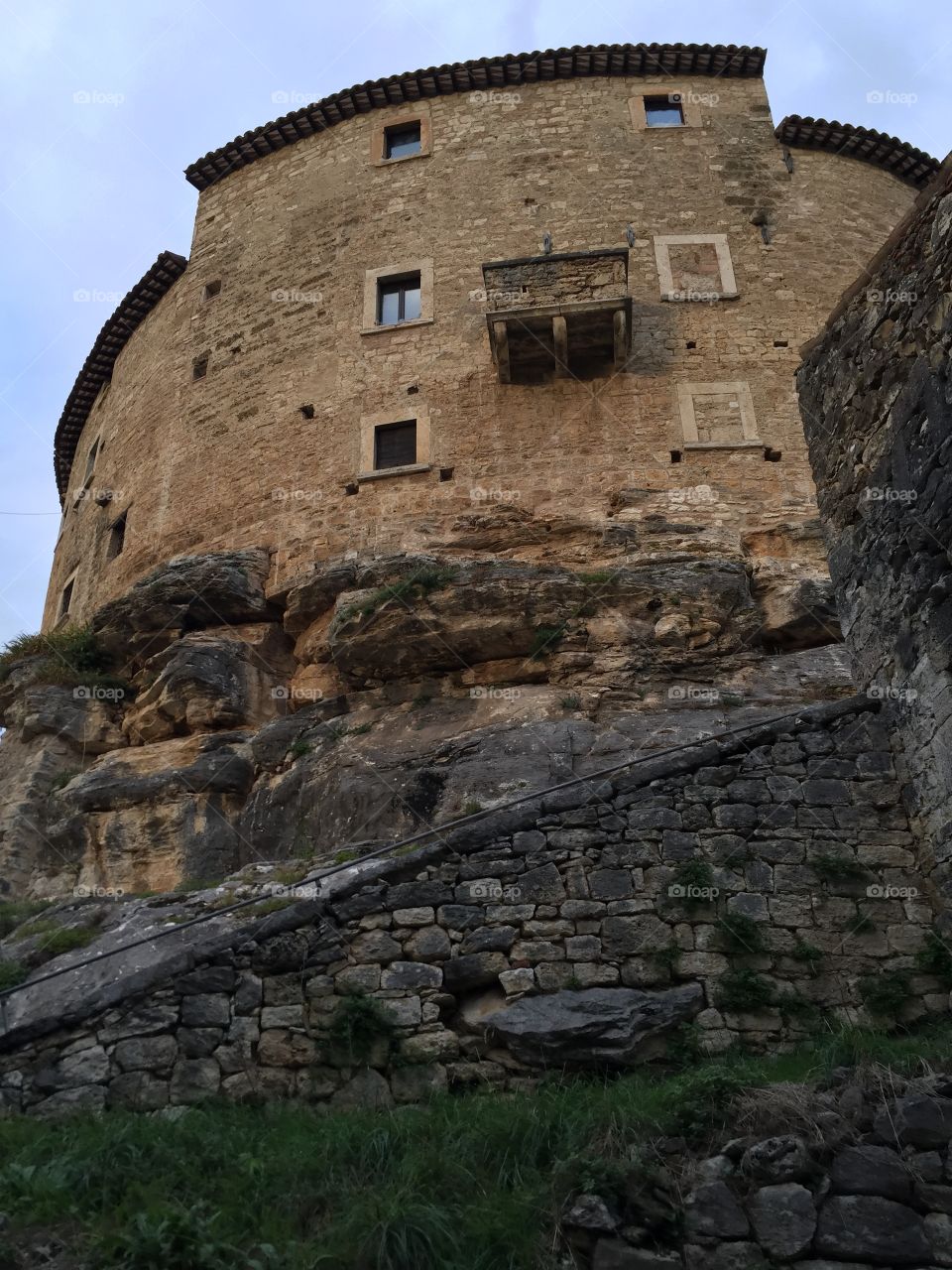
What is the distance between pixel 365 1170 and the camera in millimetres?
5004

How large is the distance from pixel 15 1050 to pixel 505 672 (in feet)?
23.4

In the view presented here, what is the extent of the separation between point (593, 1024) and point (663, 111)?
54.4 ft

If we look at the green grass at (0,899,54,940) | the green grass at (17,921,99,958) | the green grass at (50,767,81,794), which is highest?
the green grass at (50,767,81,794)

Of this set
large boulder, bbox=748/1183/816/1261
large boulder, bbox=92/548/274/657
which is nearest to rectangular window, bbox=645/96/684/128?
large boulder, bbox=92/548/274/657

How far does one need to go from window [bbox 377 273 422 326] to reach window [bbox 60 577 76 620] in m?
7.19

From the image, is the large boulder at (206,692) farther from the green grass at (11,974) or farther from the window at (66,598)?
the window at (66,598)

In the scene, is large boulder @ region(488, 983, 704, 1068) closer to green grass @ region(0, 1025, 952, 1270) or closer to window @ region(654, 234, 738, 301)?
green grass @ region(0, 1025, 952, 1270)

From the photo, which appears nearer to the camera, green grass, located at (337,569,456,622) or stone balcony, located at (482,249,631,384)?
green grass, located at (337,569,456,622)

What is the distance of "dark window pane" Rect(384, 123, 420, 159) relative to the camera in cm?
1848

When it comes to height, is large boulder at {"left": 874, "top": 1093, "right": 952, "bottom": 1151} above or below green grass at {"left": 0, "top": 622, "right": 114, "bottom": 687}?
below

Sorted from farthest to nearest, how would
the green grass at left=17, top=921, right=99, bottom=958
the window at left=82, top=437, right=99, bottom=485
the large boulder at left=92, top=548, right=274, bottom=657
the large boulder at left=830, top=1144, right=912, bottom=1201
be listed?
the window at left=82, top=437, right=99, bottom=485
the large boulder at left=92, top=548, right=274, bottom=657
the green grass at left=17, top=921, right=99, bottom=958
the large boulder at left=830, top=1144, right=912, bottom=1201

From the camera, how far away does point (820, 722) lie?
7.14 metres

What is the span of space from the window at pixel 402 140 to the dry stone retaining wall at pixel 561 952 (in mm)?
14775

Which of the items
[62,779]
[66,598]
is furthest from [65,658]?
[66,598]
